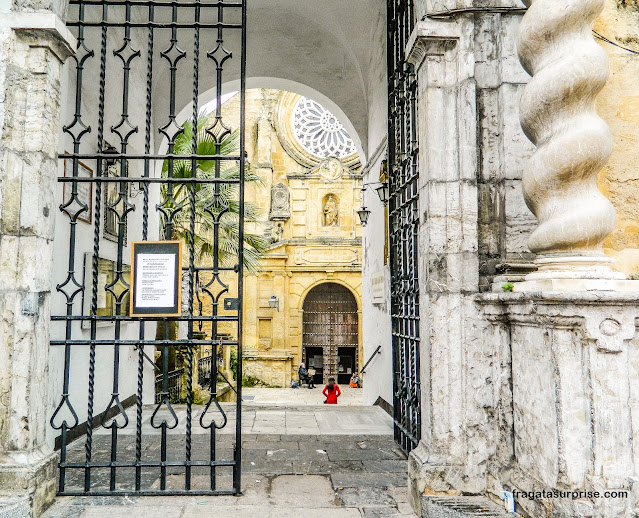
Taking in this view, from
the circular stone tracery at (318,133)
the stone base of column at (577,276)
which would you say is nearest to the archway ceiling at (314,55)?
the stone base of column at (577,276)

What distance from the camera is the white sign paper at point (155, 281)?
140 inches

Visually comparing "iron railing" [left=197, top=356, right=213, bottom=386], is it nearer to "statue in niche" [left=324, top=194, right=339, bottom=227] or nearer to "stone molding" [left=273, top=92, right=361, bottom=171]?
"statue in niche" [left=324, top=194, right=339, bottom=227]

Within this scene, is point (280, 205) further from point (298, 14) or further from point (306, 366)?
point (298, 14)

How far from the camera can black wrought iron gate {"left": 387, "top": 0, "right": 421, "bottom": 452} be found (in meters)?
4.23

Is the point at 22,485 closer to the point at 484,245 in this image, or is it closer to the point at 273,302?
the point at 484,245

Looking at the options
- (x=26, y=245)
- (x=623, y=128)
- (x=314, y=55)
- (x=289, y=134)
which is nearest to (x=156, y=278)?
(x=26, y=245)

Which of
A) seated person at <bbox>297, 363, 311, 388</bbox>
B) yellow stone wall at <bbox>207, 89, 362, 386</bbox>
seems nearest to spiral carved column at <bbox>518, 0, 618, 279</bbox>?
seated person at <bbox>297, 363, 311, 388</bbox>

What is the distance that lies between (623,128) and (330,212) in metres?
20.8

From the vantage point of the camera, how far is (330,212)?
79.1 ft

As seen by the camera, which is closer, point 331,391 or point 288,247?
point 331,391

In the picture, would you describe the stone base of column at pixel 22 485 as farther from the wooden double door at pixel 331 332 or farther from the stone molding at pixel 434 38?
the wooden double door at pixel 331 332

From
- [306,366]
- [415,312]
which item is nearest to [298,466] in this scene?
[415,312]

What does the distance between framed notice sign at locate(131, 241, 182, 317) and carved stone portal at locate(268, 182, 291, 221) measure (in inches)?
802

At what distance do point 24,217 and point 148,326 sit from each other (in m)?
5.22
